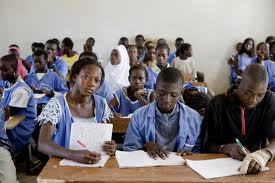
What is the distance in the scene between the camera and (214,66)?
8.11m

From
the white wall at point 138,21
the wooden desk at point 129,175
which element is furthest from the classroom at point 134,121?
the white wall at point 138,21

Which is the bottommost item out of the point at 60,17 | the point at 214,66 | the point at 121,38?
the point at 214,66

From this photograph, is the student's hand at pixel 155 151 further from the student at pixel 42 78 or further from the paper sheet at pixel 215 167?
the student at pixel 42 78

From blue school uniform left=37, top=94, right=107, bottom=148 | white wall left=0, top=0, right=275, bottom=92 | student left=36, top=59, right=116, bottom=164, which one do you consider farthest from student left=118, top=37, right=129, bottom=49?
blue school uniform left=37, top=94, right=107, bottom=148

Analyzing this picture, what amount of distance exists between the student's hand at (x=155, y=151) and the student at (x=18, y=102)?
68.9 inches

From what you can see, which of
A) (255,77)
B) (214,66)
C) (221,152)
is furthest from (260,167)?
(214,66)

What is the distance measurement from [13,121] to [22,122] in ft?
1.10

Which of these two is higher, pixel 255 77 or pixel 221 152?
pixel 255 77

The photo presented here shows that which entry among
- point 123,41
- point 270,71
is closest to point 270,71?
point 270,71

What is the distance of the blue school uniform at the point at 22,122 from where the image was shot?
10.3ft

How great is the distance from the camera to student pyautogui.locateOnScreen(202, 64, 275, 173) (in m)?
1.80

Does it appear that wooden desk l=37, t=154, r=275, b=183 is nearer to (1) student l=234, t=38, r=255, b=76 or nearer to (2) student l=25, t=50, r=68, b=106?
(2) student l=25, t=50, r=68, b=106

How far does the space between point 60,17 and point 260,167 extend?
281 inches

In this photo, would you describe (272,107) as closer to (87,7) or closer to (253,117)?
(253,117)
